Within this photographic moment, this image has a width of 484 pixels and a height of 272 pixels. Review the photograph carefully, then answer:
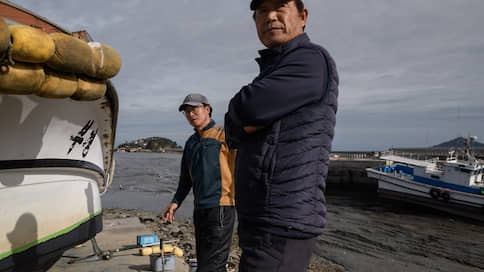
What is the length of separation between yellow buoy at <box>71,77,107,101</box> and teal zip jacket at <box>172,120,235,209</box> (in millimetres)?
995

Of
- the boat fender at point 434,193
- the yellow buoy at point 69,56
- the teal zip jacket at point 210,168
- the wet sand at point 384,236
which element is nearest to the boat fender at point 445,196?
the boat fender at point 434,193

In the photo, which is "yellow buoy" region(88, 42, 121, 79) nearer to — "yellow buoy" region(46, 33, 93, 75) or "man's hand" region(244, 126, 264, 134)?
"yellow buoy" region(46, 33, 93, 75)

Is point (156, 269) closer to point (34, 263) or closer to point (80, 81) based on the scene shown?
point (34, 263)

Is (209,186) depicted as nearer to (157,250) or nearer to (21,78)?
(21,78)

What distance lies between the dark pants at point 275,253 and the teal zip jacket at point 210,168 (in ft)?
4.90

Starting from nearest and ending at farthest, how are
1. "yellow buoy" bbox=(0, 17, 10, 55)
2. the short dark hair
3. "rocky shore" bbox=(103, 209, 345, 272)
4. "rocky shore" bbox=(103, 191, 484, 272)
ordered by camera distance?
1. the short dark hair
2. "yellow buoy" bbox=(0, 17, 10, 55)
3. "rocky shore" bbox=(103, 209, 345, 272)
4. "rocky shore" bbox=(103, 191, 484, 272)

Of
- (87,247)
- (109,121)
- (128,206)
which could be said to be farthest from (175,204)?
(128,206)

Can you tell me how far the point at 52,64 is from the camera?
85.0 inches

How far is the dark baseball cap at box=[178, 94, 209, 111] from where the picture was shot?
121 inches

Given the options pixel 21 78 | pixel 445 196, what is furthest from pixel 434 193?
pixel 21 78

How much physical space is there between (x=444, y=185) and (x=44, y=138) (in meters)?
21.2

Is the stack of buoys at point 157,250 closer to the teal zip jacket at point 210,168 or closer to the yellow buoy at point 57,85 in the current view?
the teal zip jacket at point 210,168

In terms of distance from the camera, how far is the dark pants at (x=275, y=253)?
1.31 metres

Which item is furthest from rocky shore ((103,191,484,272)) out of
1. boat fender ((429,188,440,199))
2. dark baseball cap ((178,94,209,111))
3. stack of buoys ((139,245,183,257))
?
dark baseball cap ((178,94,209,111))
